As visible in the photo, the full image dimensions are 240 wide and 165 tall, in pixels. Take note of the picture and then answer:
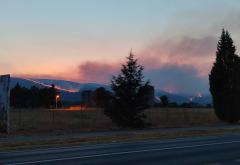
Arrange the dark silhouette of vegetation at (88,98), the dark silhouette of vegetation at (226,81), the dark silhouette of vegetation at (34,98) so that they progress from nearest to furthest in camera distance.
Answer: the dark silhouette of vegetation at (226,81), the dark silhouette of vegetation at (34,98), the dark silhouette of vegetation at (88,98)

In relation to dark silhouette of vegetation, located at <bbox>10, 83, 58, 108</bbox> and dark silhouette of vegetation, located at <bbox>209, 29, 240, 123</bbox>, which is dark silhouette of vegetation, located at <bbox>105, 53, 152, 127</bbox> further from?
dark silhouette of vegetation, located at <bbox>10, 83, 58, 108</bbox>

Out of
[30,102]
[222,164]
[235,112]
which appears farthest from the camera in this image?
[30,102]

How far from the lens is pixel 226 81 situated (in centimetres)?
4438

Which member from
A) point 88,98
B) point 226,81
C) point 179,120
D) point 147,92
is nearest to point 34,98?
point 88,98

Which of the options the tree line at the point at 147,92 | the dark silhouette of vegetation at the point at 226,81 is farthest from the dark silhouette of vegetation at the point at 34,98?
the dark silhouette of vegetation at the point at 226,81

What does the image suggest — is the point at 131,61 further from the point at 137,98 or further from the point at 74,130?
the point at 74,130

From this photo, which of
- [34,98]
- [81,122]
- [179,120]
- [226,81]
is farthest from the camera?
[34,98]

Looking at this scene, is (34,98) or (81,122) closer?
(81,122)

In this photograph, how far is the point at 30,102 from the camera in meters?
127

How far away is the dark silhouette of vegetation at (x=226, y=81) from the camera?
1734 inches

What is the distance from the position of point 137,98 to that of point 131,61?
2555 mm

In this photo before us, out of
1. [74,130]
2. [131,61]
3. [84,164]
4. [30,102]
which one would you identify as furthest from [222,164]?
[30,102]

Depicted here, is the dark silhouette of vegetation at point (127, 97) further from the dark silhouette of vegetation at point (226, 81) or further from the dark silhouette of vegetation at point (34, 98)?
the dark silhouette of vegetation at point (34, 98)

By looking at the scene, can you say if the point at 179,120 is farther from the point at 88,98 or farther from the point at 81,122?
the point at 88,98
